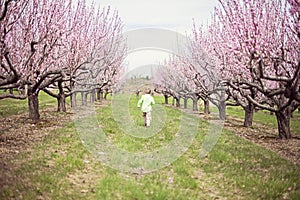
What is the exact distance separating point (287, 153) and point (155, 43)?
1015 cm

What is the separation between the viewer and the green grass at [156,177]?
22.8ft

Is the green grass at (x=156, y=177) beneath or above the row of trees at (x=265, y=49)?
beneath

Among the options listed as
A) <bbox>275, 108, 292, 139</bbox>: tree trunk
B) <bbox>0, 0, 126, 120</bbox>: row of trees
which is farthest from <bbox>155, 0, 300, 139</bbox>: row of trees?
<bbox>0, 0, 126, 120</bbox>: row of trees

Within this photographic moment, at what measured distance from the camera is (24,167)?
7.98m

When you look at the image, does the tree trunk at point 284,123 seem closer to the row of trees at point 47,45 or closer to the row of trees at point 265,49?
the row of trees at point 265,49

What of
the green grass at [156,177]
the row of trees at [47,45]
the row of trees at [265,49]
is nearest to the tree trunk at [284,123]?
the row of trees at [265,49]

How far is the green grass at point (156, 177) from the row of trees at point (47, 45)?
328 centimetres

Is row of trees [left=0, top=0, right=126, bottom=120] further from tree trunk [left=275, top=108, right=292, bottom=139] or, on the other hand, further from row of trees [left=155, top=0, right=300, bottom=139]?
tree trunk [left=275, top=108, right=292, bottom=139]

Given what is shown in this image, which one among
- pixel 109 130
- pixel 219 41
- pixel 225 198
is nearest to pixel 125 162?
pixel 225 198

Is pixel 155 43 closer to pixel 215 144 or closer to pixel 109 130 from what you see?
pixel 109 130

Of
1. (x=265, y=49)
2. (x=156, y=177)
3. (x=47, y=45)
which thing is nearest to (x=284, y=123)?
(x=265, y=49)

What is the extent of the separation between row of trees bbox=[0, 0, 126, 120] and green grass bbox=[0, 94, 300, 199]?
328 cm

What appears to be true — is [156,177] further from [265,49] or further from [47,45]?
[47,45]

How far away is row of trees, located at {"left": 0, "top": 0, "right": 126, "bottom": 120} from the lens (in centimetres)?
1141
